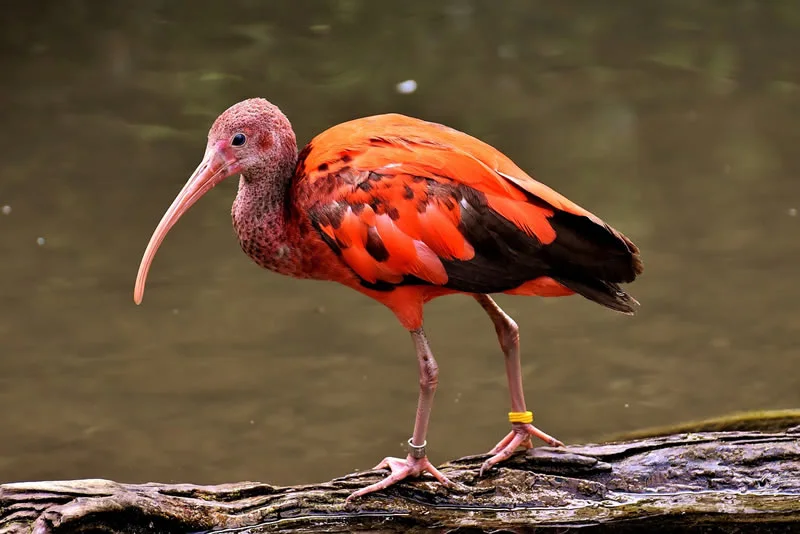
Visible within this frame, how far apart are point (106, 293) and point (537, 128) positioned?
11.2 ft

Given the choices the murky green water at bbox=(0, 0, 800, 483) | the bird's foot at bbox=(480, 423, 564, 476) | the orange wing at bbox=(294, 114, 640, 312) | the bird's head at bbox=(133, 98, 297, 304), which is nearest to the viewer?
the orange wing at bbox=(294, 114, 640, 312)

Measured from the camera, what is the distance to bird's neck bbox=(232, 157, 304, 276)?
3.80 metres

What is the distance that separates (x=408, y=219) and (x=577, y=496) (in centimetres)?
111

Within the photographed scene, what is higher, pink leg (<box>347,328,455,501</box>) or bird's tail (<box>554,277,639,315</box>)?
bird's tail (<box>554,277,639,315</box>)

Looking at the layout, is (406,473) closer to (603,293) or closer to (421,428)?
(421,428)

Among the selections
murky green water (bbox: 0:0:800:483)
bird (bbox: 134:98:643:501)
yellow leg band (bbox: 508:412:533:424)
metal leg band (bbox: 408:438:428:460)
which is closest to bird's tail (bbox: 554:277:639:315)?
bird (bbox: 134:98:643:501)

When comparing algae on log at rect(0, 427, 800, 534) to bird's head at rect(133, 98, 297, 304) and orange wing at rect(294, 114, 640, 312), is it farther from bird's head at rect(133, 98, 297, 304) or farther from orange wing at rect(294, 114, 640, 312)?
bird's head at rect(133, 98, 297, 304)

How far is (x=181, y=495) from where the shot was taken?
12.5ft

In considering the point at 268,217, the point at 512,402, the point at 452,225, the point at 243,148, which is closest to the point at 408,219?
the point at 452,225

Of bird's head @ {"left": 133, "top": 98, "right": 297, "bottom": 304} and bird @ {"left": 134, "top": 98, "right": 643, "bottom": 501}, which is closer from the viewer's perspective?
bird @ {"left": 134, "top": 98, "right": 643, "bottom": 501}

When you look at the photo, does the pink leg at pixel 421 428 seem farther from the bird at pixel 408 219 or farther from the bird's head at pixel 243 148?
the bird's head at pixel 243 148

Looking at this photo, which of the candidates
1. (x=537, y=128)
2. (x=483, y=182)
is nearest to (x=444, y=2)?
(x=537, y=128)

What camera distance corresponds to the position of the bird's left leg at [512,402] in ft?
13.2

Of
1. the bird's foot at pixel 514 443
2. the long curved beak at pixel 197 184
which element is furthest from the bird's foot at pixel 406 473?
the long curved beak at pixel 197 184
